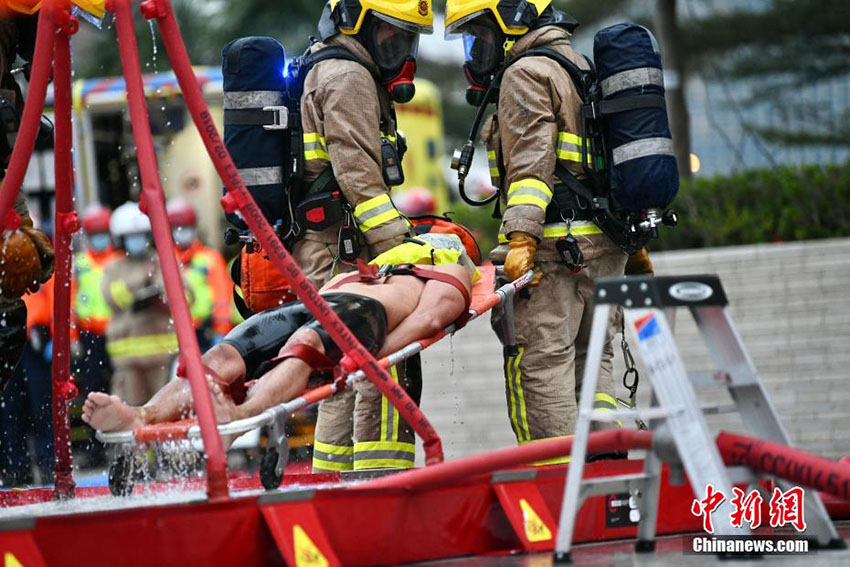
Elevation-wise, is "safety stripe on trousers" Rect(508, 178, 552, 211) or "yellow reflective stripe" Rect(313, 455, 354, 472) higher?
"safety stripe on trousers" Rect(508, 178, 552, 211)

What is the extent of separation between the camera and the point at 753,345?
9500 millimetres

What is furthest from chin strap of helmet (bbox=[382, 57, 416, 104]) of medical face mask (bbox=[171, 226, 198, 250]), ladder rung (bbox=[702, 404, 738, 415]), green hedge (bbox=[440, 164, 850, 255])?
medical face mask (bbox=[171, 226, 198, 250])

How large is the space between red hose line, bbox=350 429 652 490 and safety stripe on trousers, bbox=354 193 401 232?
5.91 feet

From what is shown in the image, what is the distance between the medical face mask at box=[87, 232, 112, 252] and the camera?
12.3 m

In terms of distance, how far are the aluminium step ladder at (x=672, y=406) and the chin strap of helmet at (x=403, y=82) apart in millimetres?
2414

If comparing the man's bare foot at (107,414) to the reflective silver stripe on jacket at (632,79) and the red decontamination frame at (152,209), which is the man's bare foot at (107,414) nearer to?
the red decontamination frame at (152,209)

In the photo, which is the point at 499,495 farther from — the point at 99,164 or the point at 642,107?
the point at 99,164

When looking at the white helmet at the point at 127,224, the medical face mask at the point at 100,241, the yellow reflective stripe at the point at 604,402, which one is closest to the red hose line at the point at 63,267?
the yellow reflective stripe at the point at 604,402

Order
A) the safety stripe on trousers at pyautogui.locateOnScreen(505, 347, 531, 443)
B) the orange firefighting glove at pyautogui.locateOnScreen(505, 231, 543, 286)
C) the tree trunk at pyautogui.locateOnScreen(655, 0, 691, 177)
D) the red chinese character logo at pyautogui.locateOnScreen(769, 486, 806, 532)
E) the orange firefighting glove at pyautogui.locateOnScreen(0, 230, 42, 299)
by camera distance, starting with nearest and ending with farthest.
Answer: the red chinese character logo at pyautogui.locateOnScreen(769, 486, 806, 532) < the orange firefighting glove at pyautogui.locateOnScreen(0, 230, 42, 299) < the orange firefighting glove at pyautogui.locateOnScreen(505, 231, 543, 286) < the safety stripe on trousers at pyautogui.locateOnScreen(505, 347, 531, 443) < the tree trunk at pyautogui.locateOnScreen(655, 0, 691, 177)

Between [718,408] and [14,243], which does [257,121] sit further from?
[718,408]

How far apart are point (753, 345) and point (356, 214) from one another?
417 centimetres

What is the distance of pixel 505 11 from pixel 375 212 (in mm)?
1168

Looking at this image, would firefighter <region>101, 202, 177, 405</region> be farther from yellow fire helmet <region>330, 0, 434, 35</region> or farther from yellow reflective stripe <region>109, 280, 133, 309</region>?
yellow fire helmet <region>330, 0, 434, 35</region>

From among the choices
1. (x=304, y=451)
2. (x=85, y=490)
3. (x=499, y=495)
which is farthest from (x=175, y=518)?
(x=304, y=451)
